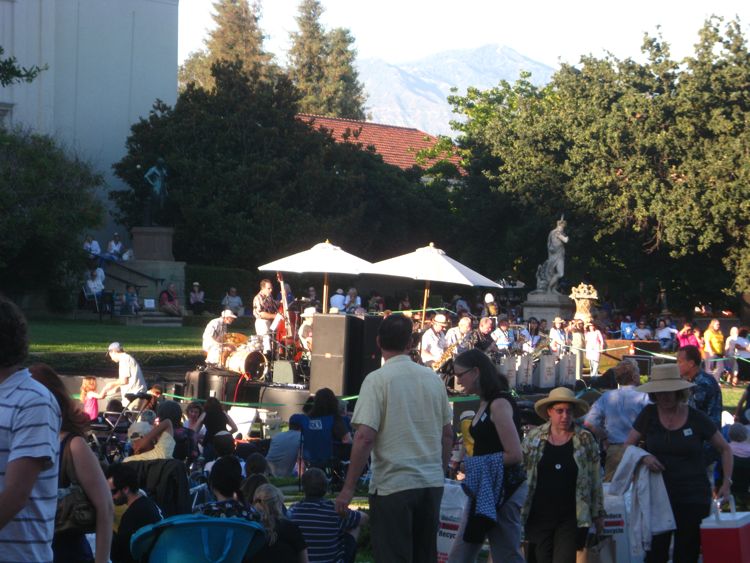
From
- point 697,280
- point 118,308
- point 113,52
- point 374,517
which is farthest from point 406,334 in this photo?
point 113,52

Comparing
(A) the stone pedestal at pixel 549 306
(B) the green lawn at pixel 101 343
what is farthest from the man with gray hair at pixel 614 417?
(A) the stone pedestal at pixel 549 306

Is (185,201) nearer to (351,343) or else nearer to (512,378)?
(512,378)

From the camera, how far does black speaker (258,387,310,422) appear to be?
58.4ft

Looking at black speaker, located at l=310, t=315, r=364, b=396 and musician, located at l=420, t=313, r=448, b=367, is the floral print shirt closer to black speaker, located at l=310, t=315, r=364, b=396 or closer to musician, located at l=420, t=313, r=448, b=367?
black speaker, located at l=310, t=315, r=364, b=396

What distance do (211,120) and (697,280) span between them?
56.9ft

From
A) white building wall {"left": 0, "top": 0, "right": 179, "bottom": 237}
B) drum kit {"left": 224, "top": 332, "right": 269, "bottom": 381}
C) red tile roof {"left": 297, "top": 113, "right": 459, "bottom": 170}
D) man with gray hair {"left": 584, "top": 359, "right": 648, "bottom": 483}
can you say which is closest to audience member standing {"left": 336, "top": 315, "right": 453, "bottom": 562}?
man with gray hair {"left": 584, "top": 359, "right": 648, "bottom": 483}

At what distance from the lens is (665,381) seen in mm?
7852

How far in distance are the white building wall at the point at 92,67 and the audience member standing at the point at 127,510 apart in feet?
120

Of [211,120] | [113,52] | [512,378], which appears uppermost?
[113,52]

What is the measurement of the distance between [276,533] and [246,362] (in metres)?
12.6

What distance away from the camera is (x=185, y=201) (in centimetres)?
4019

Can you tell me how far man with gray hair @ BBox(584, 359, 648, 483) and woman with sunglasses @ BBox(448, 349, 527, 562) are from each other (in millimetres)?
2783

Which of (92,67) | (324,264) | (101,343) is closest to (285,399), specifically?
(324,264)

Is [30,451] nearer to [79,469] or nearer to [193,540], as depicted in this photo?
[79,469]
